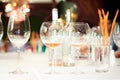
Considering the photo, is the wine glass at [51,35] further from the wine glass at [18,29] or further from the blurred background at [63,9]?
the blurred background at [63,9]

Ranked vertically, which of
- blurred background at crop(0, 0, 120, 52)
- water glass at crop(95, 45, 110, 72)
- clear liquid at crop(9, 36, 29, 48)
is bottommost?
water glass at crop(95, 45, 110, 72)

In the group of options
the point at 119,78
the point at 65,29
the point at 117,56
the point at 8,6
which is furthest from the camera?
the point at 8,6

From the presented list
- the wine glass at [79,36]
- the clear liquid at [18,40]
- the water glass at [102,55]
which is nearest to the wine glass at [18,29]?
the clear liquid at [18,40]

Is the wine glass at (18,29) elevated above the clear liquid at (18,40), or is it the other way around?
the wine glass at (18,29)

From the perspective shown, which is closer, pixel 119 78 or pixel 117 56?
pixel 119 78

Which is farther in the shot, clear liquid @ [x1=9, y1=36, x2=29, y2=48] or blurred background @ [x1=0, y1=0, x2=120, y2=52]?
blurred background @ [x1=0, y1=0, x2=120, y2=52]

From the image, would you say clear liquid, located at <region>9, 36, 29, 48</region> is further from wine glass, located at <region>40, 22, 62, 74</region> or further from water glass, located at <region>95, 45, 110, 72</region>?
water glass, located at <region>95, 45, 110, 72</region>

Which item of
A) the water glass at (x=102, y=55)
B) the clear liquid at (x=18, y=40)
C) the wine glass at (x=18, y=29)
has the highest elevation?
the wine glass at (x=18, y=29)

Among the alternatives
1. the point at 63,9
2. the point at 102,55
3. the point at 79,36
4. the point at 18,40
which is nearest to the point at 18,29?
the point at 18,40

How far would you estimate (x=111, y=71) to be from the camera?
1085 millimetres

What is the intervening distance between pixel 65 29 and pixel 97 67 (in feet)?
0.64

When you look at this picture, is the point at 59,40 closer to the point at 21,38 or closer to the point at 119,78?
the point at 21,38

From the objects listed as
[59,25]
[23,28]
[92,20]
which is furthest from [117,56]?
[92,20]

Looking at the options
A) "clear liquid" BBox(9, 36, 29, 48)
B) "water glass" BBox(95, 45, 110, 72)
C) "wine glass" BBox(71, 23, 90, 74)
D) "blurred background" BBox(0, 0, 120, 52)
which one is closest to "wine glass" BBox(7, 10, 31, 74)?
"clear liquid" BBox(9, 36, 29, 48)
